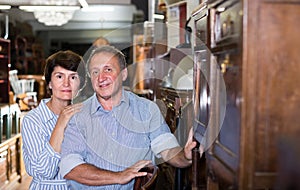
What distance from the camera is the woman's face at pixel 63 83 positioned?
2761 millimetres

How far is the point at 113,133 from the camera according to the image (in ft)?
7.80

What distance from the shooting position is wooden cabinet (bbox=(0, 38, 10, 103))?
5.20 m

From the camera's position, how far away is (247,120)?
1265 millimetres

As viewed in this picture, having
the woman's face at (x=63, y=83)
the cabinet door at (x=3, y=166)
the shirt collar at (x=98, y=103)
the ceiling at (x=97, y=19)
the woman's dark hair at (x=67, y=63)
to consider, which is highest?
the ceiling at (x=97, y=19)

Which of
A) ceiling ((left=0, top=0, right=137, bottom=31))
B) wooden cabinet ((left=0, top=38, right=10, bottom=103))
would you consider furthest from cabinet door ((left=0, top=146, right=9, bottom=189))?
ceiling ((left=0, top=0, right=137, bottom=31))

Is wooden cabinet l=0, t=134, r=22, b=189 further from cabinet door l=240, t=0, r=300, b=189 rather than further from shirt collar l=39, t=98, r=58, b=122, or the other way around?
cabinet door l=240, t=0, r=300, b=189

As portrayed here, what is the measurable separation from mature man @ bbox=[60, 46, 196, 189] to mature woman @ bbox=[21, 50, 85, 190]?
0.51 feet

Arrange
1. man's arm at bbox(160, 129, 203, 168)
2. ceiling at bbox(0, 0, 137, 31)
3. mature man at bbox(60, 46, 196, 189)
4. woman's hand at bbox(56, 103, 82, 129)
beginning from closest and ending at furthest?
man's arm at bbox(160, 129, 203, 168) → mature man at bbox(60, 46, 196, 189) → woman's hand at bbox(56, 103, 82, 129) → ceiling at bbox(0, 0, 137, 31)

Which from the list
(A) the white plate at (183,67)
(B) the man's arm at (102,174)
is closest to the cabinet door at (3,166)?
(A) the white plate at (183,67)

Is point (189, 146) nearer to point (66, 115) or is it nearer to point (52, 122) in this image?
point (66, 115)

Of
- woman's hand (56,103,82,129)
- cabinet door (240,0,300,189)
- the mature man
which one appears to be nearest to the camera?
cabinet door (240,0,300,189)

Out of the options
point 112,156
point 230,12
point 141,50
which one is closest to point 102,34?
point 141,50

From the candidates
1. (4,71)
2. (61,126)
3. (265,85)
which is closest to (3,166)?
(4,71)

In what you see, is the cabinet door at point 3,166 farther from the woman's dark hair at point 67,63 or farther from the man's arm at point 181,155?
the man's arm at point 181,155
